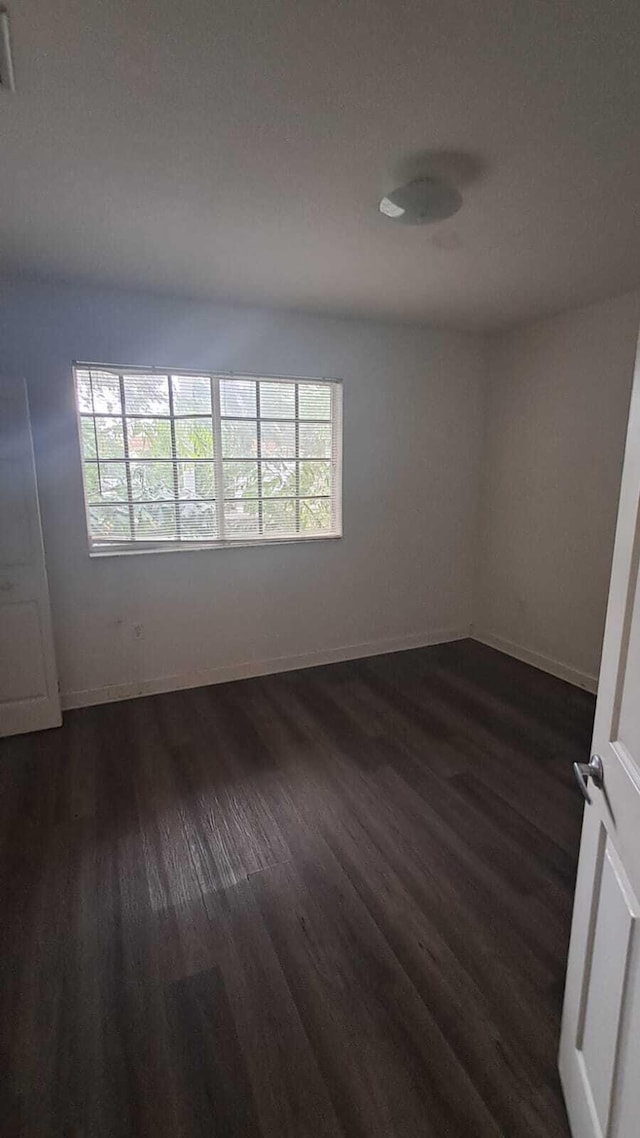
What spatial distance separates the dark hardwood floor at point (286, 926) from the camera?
3.92 ft

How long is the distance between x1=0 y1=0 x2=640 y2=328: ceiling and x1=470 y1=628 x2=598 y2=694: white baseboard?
245 cm

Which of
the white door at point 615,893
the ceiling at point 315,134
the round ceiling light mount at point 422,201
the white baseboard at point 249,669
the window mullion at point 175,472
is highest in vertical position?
the ceiling at point 315,134

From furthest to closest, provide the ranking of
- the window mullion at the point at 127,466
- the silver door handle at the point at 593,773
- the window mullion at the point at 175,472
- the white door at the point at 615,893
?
1. the window mullion at the point at 175,472
2. the window mullion at the point at 127,466
3. the silver door handle at the point at 593,773
4. the white door at the point at 615,893

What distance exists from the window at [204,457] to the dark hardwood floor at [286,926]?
1.31 metres

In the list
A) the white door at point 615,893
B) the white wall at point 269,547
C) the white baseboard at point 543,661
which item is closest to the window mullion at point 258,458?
the white wall at point 269,547

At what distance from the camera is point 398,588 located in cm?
406

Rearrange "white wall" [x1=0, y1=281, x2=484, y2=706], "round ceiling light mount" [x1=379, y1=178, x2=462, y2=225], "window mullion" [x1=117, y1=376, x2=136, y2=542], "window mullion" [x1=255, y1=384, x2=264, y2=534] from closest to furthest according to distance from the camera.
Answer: "round ceiling light mount" [x1=379, y1=178, x2=462, y2=225] < "white wall" [x1=0, y1=281, x2=484, y2=706] < "window mullion" [x1=117, y1=376, x2=136, y2=542] < "window mullion" [x1=255, y1=384, x2=264, y2=534]

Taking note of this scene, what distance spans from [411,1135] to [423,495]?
11.5ft

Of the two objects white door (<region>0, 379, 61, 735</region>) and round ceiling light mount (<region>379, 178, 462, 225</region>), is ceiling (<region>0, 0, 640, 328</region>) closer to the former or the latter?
round ceiling light mount (<region>379, 178, 462, 225</region>)

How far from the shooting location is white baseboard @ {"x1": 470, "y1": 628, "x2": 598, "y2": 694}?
11.1 feet

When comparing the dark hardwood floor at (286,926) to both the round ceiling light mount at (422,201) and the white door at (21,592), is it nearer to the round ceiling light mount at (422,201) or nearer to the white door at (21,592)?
the white door at (21,592)

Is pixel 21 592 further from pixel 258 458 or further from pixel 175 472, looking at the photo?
pixel 258 458

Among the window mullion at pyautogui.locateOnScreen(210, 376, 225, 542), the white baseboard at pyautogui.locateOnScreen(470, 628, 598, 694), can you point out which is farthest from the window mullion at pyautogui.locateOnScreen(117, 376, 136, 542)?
the white baseboard at pyautogui.locateOnScreen(470, 628, 598, 694)

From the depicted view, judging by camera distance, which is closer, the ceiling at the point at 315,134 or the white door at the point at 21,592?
the ceiling at the point at 315,134
